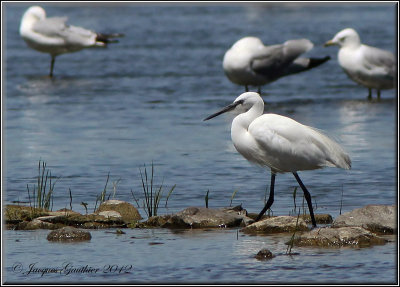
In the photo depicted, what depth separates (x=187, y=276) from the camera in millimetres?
5570

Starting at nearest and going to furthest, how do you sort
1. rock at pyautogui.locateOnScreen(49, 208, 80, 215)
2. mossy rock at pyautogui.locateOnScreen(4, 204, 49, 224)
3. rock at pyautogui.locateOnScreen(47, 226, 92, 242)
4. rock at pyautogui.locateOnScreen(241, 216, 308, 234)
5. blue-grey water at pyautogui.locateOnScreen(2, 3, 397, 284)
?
1. blue-grey water at pyautogui.locateOnScreen(2, 3, 397, 284)
2. rock at pyautogui.locateOnScreen(47, 226, 92, 242)
3. rock at pyautogui.locateOnScreen(241, 216, 308, 234)
4. mossy rock at pyautogui.locateOnScreen(4, 204, 49, 224)
5. rock at pyautogui.locateOnScreen(49, 208, 80, 215)

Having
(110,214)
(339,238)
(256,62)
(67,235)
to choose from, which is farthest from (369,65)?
(67,235)

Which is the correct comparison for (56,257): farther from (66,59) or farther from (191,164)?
(66,59)

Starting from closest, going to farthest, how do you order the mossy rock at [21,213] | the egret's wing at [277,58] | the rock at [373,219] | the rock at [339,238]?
the rock at [339,238] → the rock at [373,219] → the mossy rock at [21,213] → the egret's wing at [277,58]

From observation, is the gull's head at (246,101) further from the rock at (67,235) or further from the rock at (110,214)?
the rock at (67,235)

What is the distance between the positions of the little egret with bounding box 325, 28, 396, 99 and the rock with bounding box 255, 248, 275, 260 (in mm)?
10494

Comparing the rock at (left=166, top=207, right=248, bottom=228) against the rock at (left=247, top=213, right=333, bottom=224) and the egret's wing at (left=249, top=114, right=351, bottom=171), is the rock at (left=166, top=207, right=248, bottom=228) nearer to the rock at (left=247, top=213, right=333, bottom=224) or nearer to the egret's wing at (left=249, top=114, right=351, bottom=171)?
the rock at (left=247, top=213, right=333, bottom=224)

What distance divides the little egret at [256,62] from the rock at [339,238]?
9366 millimetres

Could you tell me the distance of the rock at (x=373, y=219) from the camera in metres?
6.74

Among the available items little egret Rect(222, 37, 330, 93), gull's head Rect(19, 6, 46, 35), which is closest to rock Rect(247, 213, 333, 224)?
little egret Rect(222, 37, 330, 93)

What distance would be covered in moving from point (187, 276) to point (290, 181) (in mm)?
3640

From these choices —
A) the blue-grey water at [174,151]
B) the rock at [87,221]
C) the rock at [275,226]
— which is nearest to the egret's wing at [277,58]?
the blue-grey water at [174,151]

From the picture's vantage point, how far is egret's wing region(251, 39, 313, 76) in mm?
15852

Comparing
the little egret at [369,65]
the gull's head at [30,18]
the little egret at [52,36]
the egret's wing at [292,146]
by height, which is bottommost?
the egret's wing at [292,146]
